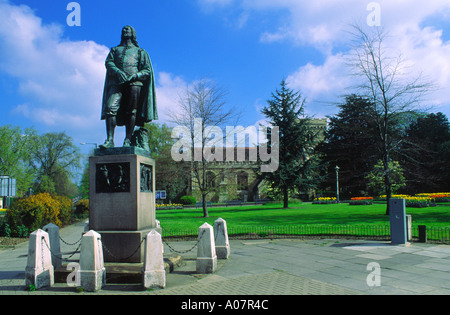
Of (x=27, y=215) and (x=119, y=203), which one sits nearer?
(x=119, y=203)

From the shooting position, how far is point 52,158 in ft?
198

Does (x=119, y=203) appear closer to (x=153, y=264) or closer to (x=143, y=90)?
(x=153, y=264)

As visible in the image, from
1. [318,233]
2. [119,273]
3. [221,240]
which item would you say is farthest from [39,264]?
[318,233]

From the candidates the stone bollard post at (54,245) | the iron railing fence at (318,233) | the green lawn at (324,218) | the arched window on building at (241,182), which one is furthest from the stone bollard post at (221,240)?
the arched window on building at (241,182)

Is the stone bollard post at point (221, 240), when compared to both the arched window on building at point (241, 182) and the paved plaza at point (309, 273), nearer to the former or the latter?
the paved plaza at point (309, 273)

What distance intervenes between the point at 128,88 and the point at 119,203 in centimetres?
309

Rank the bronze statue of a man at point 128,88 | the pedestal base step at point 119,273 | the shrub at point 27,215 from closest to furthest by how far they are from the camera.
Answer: the pedestal base step at point 119,273, the bronze statue of a man at point 128,88, the shrub at point 27,215

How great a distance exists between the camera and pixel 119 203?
27.1 ft

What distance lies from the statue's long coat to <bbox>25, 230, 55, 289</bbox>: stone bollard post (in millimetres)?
3505

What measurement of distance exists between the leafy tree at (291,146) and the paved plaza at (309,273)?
24.1 meters

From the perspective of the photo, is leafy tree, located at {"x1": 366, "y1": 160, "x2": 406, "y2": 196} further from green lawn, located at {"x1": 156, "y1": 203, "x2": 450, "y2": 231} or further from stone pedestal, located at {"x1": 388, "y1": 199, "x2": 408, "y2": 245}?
stone pedestal, located at {"x1": 388, "y1": 199, "x2": 408, "y2": 245}

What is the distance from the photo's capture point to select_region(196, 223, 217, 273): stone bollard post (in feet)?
27.1

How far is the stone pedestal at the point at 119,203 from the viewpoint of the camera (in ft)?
26.4
